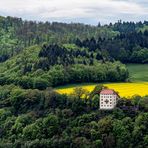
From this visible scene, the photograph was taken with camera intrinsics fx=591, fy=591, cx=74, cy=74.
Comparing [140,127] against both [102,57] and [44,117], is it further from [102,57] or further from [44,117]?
[102,57]

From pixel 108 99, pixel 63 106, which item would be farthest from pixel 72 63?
pixel 108 99

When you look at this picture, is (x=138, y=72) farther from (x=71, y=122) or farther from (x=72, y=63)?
(x=71, y=122)

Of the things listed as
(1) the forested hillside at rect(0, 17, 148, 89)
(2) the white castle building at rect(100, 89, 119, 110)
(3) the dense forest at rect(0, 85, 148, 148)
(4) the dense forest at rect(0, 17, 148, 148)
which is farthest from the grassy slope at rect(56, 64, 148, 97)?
(2) the white castle building at rect(100, 89, 119, 110)

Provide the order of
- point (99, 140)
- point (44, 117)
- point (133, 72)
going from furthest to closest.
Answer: point (133, 72)
point (44, 117)
point (99, 140)

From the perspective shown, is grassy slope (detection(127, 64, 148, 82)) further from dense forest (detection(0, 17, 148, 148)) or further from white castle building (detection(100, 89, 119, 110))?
white castle building (detection(100, 89, 119, 110))

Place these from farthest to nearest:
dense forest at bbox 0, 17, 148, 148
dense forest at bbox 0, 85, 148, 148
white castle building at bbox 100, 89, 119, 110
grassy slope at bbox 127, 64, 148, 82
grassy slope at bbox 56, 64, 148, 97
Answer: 1. grassy slope at bbox 127, 64, 148, 82
2. grassy slope at bbox 56, 64, 148, 97
3. white castle building at bbox 100, 89, 119, 110
4. dense forest at bbox 0, 17, 148, 148
5. dense forest at bbox 0, 85, 148, 148

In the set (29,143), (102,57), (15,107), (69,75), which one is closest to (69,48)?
(102,57)

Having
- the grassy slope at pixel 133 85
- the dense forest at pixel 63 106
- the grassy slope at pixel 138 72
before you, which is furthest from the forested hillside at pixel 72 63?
the grassy slope at pixel 133 85
